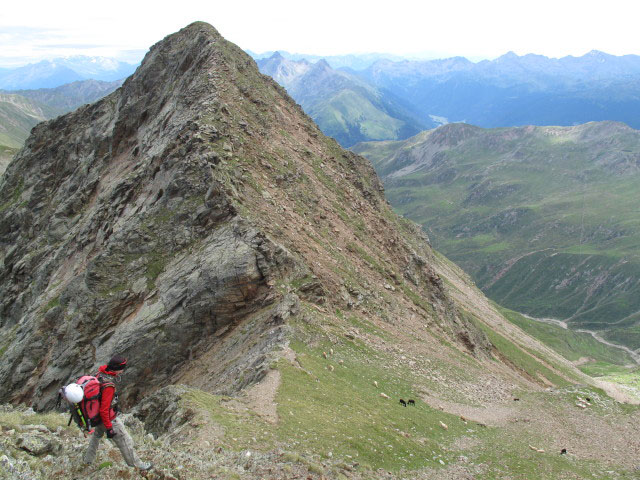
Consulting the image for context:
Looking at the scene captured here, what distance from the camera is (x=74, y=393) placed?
13.4m

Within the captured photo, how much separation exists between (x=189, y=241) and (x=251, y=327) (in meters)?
11.8

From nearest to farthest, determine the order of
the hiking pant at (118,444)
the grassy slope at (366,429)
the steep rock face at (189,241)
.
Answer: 1. the hiking pant at (118,444)
2. the grassy slope at (366,429)
3. the steep rock face at (189,241)

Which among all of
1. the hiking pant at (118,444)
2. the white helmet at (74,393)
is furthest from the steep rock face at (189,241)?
the white helmet at (74,393)

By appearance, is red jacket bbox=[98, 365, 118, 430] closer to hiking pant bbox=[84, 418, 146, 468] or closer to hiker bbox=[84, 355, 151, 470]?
hiker bbox=[84, 355, 151, 470]

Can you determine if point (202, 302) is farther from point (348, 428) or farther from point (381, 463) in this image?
point (381, 463)

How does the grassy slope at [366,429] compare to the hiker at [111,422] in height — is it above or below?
below

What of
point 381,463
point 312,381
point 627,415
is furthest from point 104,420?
point 627,415

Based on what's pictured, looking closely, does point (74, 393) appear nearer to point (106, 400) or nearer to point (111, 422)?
point (106, 400)

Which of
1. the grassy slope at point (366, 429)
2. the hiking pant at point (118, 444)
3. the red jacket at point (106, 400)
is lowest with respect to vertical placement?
the grassy slope at point (366, 429)

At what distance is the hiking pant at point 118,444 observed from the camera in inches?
561

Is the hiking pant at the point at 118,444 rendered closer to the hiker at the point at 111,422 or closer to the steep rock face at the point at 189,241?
the hiker at the point at 111,422

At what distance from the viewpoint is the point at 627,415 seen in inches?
1478

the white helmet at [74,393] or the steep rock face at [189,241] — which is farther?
the steep rock face at [189,241]

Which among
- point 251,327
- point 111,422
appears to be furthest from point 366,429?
point 251,327
